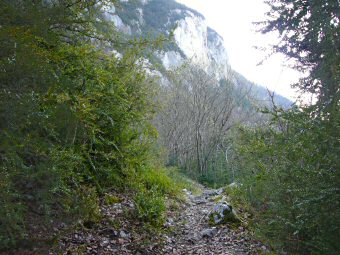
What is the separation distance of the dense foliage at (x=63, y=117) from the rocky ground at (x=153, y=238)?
317mm

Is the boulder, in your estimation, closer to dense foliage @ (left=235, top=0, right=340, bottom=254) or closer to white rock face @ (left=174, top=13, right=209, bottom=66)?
dense foliage @ (left=235, top=0, right=340, bottom=254)

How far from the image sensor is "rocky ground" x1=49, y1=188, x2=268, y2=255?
4.95m

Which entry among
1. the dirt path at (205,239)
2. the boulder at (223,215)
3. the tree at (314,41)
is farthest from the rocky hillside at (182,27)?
the dirt path at (205,239)

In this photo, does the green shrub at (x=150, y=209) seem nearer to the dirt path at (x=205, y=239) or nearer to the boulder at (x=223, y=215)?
the dirt path at (x=205, y=239)

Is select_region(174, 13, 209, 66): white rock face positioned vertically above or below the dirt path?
above

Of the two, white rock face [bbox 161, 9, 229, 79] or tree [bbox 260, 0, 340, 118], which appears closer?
tree [bbox 260, 0, 340, 118]

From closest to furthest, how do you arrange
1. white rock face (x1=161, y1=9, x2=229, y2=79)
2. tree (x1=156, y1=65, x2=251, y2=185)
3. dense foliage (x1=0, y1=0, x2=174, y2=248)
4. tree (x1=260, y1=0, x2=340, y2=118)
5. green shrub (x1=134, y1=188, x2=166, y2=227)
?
1. dense foliage (x1=0, y1=0, x2=174, y2=248)
2. tree (x1=260, y1=0, x2=340, y2=118)
3. green shrub (x1=134, y1=188, x2=166, y2=227)
4. tree (x1=156, y1=65, x2=251, y2=185)
5. white rock face (x1=161, y1=9, x2=229, y2=79)

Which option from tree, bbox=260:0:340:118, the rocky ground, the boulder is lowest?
the rocky ground

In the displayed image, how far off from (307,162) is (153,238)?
2.98 m

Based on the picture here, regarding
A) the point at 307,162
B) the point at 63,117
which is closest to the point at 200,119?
the point at 307,162

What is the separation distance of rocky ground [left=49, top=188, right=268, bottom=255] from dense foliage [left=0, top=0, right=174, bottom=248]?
0.32m

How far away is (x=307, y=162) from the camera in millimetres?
4117

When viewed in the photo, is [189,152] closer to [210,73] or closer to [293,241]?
[210,73]

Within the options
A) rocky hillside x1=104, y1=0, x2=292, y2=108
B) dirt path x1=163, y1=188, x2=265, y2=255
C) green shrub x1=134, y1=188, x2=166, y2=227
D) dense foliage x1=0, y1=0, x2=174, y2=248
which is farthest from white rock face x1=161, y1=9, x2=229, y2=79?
green shrub x1=134, y1=188, x2=166, y2=227
